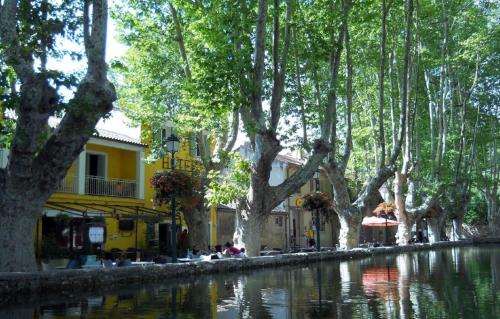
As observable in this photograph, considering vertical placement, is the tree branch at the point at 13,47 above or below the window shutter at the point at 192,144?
below

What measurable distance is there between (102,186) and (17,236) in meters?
15.3

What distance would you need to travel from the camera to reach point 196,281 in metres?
14.1

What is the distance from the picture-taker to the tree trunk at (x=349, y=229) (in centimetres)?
2747

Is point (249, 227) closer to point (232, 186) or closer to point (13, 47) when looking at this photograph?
point (232, 186)

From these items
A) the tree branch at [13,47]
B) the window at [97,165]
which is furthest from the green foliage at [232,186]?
the window at [97,165]

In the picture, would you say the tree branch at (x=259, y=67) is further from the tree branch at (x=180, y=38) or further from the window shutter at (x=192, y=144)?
the window shutter at (x=192, y=144)

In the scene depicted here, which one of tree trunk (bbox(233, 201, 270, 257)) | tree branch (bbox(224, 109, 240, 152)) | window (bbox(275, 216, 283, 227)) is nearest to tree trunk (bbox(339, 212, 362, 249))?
tree branch (bbox(224, 109, 240, 152))

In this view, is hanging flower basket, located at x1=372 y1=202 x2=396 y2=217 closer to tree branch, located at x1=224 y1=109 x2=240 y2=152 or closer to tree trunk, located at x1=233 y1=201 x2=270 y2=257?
tree branch, located at x1=224 y1=109 x2=240 y2=152

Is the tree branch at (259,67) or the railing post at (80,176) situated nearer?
the tree branch at (259,67)

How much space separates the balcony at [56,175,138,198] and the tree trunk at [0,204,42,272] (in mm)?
12738

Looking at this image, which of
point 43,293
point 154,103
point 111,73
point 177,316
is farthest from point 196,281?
point 111,73

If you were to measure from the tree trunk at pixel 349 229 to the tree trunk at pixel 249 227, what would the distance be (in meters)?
9.12

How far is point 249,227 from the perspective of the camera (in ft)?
62.3

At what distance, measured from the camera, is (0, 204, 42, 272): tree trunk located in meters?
11.1
